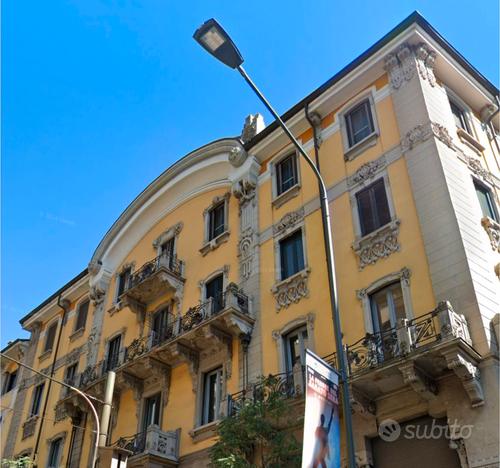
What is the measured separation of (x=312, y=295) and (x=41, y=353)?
65.5 feet

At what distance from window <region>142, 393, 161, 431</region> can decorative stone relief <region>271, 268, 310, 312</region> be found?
6213 millimetres

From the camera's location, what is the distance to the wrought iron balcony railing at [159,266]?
866 inches

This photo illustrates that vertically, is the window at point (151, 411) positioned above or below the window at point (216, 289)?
below

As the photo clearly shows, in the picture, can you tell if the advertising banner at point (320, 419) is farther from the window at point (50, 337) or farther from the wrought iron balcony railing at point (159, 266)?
the window at point (50, 337)

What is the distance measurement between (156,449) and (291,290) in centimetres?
629

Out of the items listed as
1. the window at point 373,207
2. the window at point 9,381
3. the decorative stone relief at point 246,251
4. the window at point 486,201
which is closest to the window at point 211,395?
the decorative stone relief at point 246,251

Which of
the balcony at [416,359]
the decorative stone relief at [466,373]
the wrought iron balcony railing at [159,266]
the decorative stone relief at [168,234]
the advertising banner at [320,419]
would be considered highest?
the decorative stone relief at [168,234]

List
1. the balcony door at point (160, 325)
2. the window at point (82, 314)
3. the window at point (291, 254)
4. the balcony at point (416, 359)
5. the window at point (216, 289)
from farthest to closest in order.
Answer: the window at point (82, 314) < the balcony door at point (160, 325) < the window at point (216, 289) < the window at point (291, 254) < the balcony at point (416, 359)

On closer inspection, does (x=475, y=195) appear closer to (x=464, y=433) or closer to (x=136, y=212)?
(x=464, y=433)

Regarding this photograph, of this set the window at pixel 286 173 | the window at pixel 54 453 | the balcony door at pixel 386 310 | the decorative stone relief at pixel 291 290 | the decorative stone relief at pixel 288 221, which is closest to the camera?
the balcony door at pixel 386 310

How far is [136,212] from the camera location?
87.6 ft

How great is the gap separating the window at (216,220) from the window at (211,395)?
5670 mm

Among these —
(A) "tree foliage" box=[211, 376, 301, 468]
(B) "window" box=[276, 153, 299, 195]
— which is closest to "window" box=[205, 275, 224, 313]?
(B) "window" box=[276, 153, 299, 195]

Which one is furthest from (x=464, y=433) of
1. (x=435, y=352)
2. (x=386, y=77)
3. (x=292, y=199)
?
(x=386, y=77)
